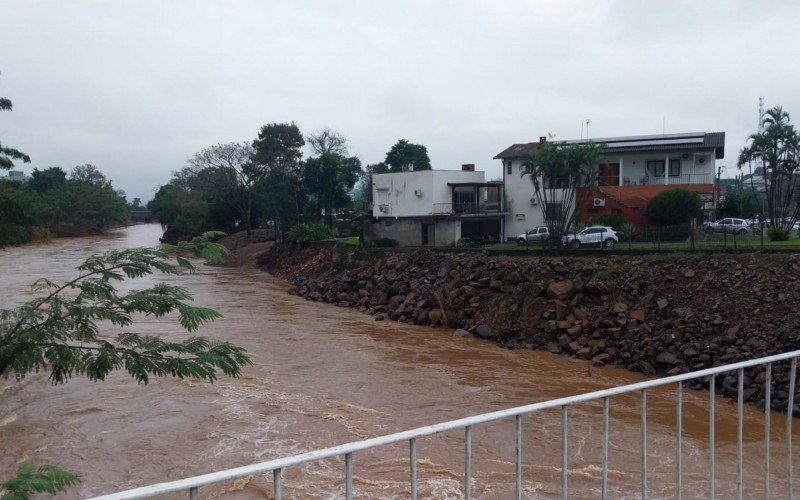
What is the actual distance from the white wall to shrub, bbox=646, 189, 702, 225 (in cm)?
1355

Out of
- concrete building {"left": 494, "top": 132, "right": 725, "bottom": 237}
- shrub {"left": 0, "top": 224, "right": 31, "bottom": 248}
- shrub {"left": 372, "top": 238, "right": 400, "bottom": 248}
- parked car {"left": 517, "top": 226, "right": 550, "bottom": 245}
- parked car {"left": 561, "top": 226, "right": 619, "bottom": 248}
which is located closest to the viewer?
shrub {"left": 0, "top": 224, "right": 31, "bottom": 248}

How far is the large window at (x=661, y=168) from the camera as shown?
39.2 m

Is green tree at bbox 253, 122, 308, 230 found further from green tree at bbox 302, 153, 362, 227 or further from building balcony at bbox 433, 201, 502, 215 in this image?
building balcony at bbox 433, 201, 502, 215

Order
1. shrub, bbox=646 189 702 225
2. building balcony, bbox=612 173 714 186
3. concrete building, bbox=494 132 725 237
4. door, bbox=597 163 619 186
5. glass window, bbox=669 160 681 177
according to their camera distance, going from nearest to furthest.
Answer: shrub, bbox=646 189 702 225 → concrete building, bbox=494 132 725 237 → building balcony, bbox=612 173 714 186 → glass window, bbox=669 160 681 177 → door, bbox=597 163 619 186

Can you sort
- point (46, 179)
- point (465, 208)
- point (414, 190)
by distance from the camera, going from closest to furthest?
point (465, 208), point (414, 190), point (46, 179)

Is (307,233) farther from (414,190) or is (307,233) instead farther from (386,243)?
(414,190)

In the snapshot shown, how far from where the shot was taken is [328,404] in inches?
587

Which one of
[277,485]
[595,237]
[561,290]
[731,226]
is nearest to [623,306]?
[561,290]

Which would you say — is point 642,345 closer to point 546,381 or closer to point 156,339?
point 546,381

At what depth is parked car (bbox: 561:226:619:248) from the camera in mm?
30922

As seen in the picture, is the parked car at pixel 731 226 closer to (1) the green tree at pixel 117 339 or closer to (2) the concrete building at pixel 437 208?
(2) the concrete building at pixel 437 208

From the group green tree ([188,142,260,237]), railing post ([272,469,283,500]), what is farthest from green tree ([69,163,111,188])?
railing post ([272,469,283,500])

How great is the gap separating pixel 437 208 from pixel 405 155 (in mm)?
36685

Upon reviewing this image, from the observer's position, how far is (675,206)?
1328 inches
